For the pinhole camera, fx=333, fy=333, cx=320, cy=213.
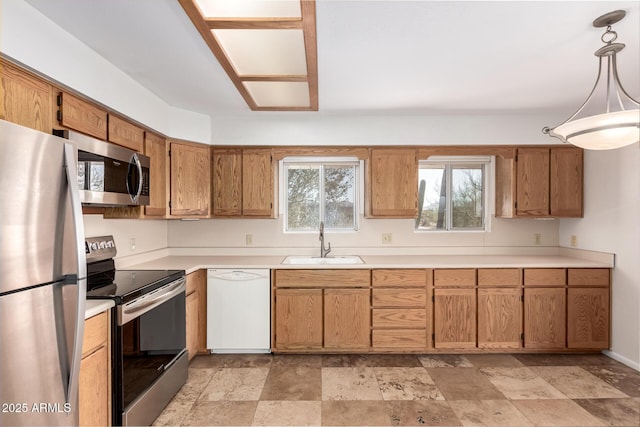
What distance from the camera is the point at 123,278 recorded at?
7.50 feet

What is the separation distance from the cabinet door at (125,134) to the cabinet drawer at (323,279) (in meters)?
1.57

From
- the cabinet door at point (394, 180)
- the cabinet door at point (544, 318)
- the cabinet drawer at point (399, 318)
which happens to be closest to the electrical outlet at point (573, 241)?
the cabinet door at point (544, 318)

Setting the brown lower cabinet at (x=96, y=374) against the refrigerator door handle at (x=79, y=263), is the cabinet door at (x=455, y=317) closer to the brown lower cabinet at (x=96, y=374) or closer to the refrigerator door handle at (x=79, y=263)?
the brown lower cabinet at (x=96, y=374)

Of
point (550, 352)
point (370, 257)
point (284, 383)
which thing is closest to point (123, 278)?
point (284, 383)

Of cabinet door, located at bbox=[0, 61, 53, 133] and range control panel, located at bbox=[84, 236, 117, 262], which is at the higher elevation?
cabinet door, located at bbox=[0, 61, 53, 133]

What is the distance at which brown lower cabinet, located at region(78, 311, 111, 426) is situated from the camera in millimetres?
1567

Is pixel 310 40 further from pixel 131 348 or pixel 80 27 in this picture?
pixel 131 348

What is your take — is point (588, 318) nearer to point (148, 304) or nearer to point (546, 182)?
point (546, 182)

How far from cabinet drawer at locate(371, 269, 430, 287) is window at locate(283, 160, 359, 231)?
798 mm

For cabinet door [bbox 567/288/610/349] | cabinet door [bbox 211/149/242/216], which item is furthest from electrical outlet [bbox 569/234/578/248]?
cabinet door [bbox 211/149/242/216]

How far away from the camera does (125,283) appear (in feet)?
6.99

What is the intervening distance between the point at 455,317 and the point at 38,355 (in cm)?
297

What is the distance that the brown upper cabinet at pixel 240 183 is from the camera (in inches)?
132

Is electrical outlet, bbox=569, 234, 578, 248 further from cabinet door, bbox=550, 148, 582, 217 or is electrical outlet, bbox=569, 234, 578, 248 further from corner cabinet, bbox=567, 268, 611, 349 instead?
corner cabinet, bbox=567, 268, 611, 349
